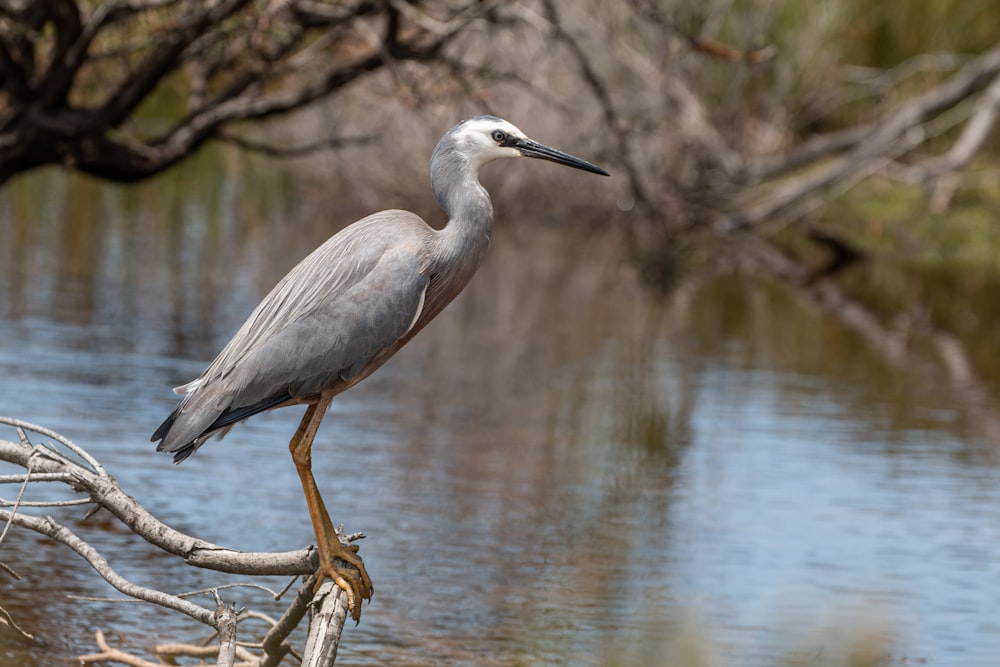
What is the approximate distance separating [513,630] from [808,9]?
72.8 feet

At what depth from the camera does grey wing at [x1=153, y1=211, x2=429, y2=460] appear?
18.1ft

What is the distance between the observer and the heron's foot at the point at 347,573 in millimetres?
5211

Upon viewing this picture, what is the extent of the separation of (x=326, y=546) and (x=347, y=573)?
12 centimetres

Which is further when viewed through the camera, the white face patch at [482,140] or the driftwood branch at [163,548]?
the white face patch at [482,140]

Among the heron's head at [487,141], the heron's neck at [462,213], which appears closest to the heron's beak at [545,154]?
the heron's head at [487,141]

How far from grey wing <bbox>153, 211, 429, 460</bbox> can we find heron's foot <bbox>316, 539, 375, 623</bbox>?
580 mm

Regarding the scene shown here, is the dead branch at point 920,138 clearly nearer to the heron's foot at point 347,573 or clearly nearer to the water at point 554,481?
the water at point 554,481

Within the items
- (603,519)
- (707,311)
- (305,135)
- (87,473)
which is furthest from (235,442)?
(305,135)

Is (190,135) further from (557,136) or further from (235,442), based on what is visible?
(557,136)

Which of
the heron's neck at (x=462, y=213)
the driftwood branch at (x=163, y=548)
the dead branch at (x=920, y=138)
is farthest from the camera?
the dead branch at (x=920, y=138)

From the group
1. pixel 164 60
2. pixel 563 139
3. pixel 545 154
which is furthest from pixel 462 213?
pixel 563 139

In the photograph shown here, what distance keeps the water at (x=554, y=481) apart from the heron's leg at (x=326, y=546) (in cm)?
143

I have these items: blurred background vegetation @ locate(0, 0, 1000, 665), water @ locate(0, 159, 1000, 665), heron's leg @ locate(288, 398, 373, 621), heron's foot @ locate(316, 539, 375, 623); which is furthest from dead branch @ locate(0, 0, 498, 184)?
heron's foot @ locate(316, 539, 375, 623)

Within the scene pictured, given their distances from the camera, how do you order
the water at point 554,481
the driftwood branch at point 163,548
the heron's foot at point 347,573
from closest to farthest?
the driftwood branch at point 163,548 < the heron's foot at point 347,573 < the water at point 554,481
